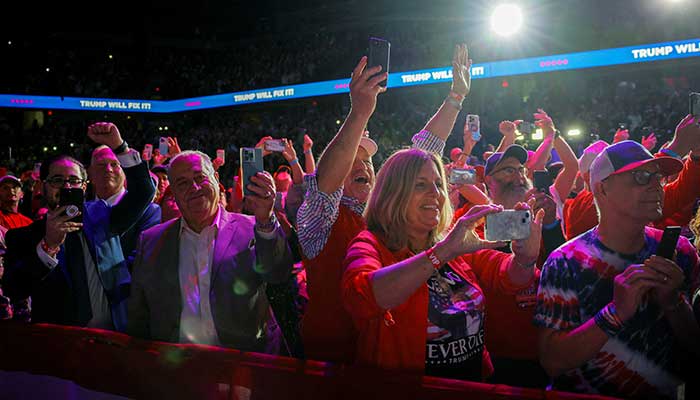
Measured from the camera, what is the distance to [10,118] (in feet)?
85.0

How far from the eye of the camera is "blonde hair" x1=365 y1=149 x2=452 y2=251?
182 cm

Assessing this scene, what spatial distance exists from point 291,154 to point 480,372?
222 centimetres

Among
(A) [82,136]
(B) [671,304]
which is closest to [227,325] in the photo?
(B) [671,304]

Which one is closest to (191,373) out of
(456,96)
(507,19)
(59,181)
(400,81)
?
(59,181)

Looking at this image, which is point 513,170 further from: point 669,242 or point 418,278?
point 418,278

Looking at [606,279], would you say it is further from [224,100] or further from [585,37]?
[224,100]

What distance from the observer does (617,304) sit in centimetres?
158

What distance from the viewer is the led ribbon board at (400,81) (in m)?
13.5

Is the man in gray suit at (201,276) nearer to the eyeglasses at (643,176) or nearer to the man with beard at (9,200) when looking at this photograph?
the eyeglasses at (643,176)

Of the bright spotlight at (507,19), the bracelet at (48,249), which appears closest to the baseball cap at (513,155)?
the bracelet at (48,249)

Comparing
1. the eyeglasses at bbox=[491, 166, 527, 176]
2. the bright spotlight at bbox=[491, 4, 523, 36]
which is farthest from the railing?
the bright spotlight at bbox=[491, 4, 523, 36]

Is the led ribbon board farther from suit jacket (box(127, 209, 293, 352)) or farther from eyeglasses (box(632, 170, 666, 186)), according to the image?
suit jacket (box(127, 209, 293, 352))

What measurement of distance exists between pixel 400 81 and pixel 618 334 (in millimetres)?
17311

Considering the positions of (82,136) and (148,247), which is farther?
(82,136)
